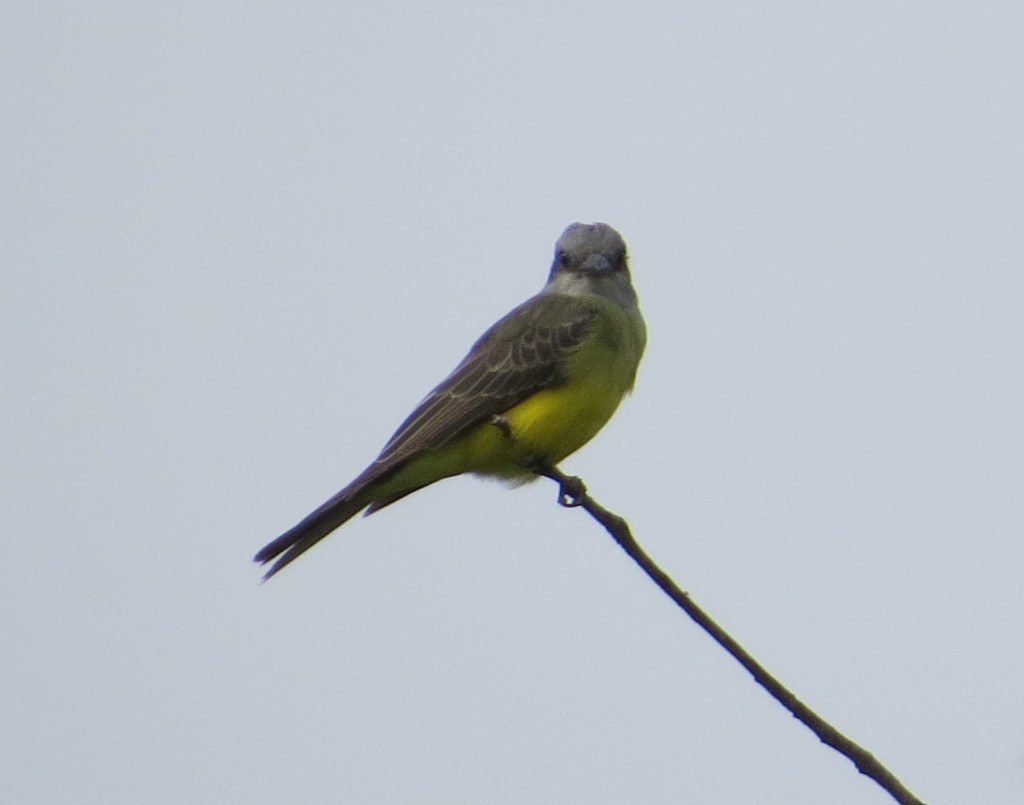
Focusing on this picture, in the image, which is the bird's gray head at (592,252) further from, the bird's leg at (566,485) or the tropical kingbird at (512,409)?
the bird's leg at (566,485)

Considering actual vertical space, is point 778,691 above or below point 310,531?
below

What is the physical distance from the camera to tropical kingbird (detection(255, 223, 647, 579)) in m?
7.66

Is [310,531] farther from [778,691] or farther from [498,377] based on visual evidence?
[778,691]

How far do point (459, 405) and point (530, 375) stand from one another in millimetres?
388

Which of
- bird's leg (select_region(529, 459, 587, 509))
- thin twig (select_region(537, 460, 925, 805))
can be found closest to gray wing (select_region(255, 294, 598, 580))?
bird's leg (select_region(529, 459, 587, 509))

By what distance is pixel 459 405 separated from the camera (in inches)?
314

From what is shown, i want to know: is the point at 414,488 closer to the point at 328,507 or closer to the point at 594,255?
the point at 328,507

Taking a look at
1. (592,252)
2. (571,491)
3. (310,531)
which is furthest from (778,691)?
(592,252)

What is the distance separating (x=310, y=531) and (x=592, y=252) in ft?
8.42

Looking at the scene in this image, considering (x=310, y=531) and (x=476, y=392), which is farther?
(x=476, y=392)

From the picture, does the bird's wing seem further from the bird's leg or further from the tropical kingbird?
the bird's leg

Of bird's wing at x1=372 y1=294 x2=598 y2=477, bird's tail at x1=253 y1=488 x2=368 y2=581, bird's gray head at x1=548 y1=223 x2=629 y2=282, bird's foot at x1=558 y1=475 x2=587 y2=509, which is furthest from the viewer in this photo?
bird's gray head at x1=548 y1=223 x2=629 y2=282

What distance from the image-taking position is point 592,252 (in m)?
8.99

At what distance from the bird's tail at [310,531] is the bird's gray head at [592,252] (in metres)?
2.08
